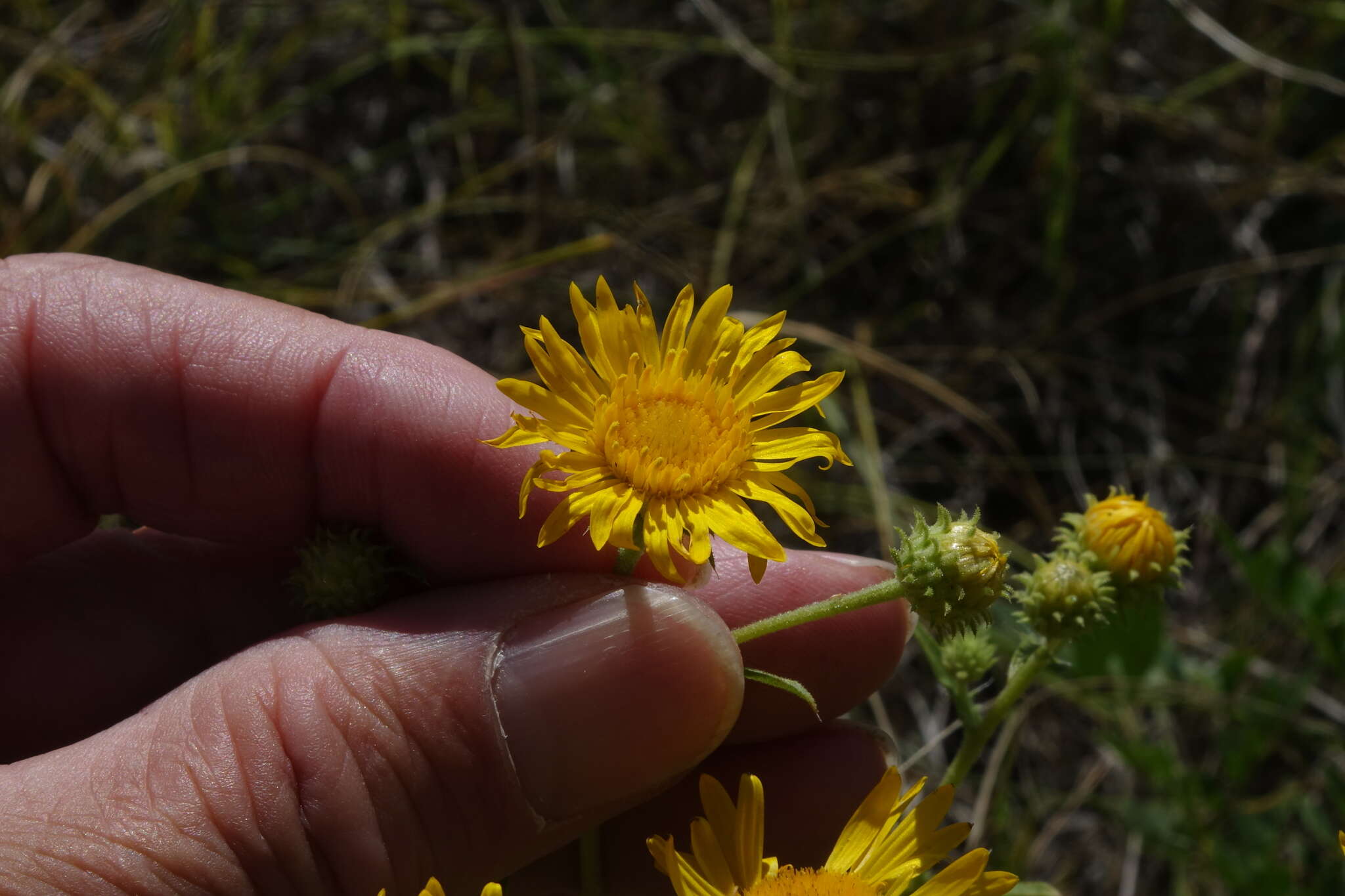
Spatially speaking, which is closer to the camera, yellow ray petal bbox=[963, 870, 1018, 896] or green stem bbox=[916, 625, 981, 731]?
yellow ray petal bbox=[963, 870, 1018, 896]

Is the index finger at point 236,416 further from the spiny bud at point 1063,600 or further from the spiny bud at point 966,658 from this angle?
the spiny bud at point 1063,600

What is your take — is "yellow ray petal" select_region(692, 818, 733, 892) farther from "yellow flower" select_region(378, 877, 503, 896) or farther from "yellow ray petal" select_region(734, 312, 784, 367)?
"yellow ray petal" select_region(734, 312, 784, 367)

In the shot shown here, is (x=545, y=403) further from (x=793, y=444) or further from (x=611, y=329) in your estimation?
(x=793, y=444)

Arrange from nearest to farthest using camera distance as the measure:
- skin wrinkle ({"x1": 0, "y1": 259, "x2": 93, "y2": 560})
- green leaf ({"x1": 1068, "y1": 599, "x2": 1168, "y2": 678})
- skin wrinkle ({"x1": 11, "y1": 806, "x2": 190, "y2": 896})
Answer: skin wrinkle ({"x1": 11, "y1": 806, "x2": 190, "y2": 896})
skin wrinkle ({"x1": 0, "y1": 259, "x2": 93, "y2": 560})
green leaf ({"x1": 1068, "y1": 599, "x2": 1168, "y2": 678})

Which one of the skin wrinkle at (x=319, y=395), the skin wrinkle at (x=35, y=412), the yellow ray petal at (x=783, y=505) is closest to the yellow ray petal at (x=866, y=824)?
the yellow ray petal at (x=783, y=505)

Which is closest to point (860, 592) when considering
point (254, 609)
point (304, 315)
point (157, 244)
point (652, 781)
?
point (652, 781)

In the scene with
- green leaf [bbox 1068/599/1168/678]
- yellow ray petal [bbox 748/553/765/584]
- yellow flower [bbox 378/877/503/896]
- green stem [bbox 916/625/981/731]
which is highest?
yellow ray petal [bbox 748/553/765/584]

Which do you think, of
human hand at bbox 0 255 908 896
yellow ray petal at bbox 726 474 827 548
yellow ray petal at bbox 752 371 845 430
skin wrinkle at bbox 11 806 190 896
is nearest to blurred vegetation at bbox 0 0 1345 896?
human hand at bbox 0 255 908 896
